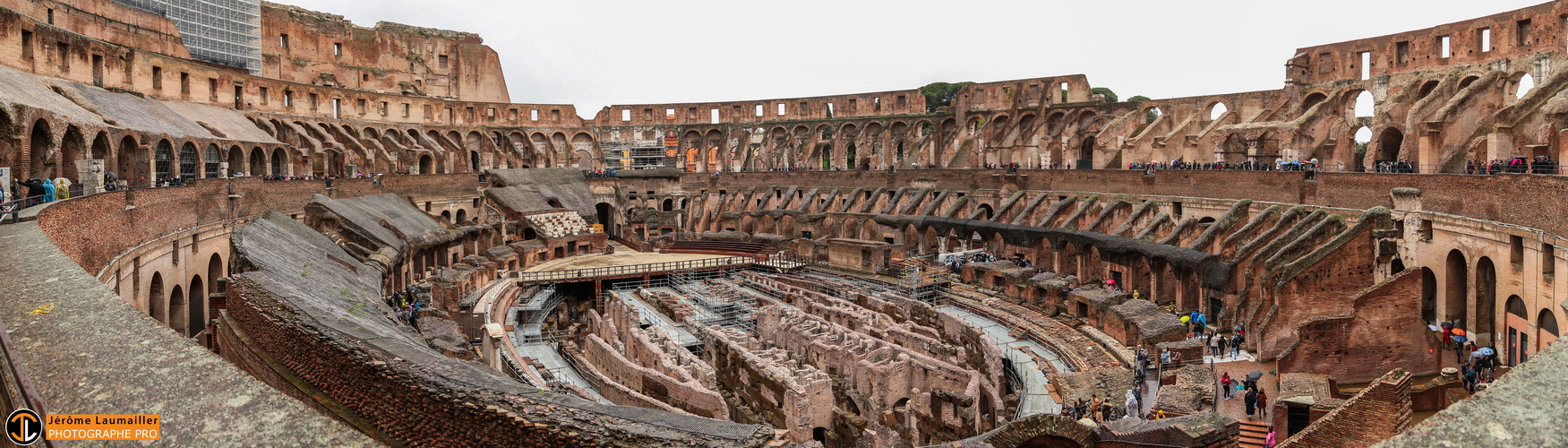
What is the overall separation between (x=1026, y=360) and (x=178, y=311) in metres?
21.6

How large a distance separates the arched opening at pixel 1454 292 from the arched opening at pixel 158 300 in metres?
30.4

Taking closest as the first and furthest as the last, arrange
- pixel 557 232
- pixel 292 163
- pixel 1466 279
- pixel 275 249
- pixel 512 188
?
1. pixel 275 249
2. pixel 1466 279
3. pixel 292 163
4. pixel 557 232
5. pixel 512 188

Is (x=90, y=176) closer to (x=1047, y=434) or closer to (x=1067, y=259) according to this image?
(x=1047, y=434)

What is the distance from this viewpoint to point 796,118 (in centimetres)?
5838

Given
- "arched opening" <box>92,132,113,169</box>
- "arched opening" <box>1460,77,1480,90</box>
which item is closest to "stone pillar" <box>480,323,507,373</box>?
"arched opening" <box>92,132,113,169</box>

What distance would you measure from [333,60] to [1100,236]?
45.1 meters

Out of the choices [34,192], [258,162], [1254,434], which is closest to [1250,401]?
[1254,434]

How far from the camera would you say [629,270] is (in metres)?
40.3

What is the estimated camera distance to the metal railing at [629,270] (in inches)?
1503

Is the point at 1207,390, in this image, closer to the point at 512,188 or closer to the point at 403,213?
the point at 403,213

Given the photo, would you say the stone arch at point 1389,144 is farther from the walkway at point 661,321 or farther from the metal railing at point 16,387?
the metal railing at point 16,387

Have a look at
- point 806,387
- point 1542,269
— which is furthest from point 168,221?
point 1542,269

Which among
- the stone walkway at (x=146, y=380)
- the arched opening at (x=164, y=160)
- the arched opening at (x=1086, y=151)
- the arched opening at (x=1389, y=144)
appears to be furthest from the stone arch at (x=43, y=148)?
the arched opening at (x=1086, y=151)

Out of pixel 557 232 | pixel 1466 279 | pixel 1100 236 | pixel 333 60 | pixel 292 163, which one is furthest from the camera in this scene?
pixel 333 60
